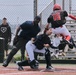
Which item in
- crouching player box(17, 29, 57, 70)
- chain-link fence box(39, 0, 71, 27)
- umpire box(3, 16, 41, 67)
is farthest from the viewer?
chain-link fence box(39, 0, 71, 27)

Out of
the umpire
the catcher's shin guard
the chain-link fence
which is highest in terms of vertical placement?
the chain-link fence

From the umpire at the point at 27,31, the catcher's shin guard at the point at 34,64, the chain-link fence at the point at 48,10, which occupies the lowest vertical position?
the catcher's shin guard at the point at 34,64

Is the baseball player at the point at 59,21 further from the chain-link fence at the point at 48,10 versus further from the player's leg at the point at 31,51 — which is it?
the chain-link fence at the point at 48,10

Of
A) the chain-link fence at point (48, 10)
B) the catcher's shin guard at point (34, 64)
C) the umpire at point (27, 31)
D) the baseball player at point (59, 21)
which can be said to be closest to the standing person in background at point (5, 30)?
the chain-link fence at point (48, 10)

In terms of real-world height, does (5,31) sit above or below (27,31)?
below

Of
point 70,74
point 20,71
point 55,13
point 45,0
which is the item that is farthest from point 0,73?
point 45,0

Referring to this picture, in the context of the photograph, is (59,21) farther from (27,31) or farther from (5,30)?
(5,30)

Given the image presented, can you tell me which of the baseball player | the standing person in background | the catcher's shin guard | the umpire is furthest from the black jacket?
the catcher's shin guard

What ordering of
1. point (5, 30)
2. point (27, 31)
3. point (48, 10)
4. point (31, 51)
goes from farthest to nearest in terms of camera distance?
point (5, 30)
point (48, 10)
point (27, 31)
point (31, 51)

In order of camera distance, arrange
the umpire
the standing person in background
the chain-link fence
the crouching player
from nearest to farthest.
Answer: the crouching player < the umpire < the chain-link fence < the standing person in background

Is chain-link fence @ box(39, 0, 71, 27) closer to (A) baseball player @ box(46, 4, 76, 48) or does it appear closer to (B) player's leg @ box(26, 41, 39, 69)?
(A) baseball player @ box(46, 4, 76, 48)

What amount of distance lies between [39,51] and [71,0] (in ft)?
22.6

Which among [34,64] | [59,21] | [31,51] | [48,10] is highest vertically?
[48,10]

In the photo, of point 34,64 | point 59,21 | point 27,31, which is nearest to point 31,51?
point 34,64
